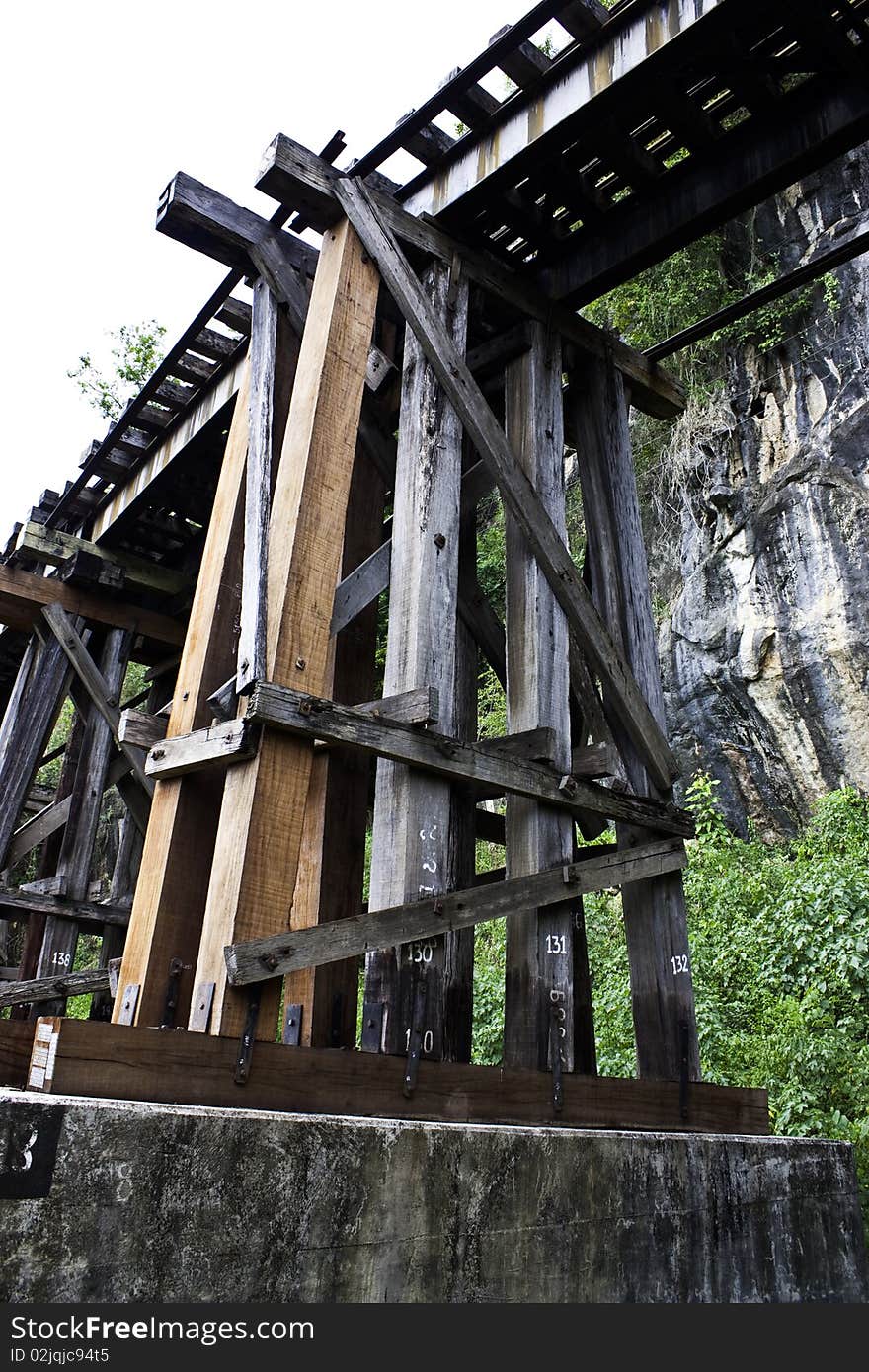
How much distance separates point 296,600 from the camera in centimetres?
339

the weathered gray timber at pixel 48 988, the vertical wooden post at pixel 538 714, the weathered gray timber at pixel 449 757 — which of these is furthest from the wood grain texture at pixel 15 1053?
the weathered gray timber at pixel 48 988

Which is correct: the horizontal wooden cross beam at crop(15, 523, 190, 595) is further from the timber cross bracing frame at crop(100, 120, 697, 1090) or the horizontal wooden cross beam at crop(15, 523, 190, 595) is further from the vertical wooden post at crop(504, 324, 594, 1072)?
the vertical wooden post at crop(504, 324, 594, 1072)

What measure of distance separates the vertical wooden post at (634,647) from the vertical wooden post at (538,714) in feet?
0.93

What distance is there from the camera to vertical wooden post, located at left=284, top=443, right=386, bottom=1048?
3945 millimetres

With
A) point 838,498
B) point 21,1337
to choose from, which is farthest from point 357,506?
point 838,498

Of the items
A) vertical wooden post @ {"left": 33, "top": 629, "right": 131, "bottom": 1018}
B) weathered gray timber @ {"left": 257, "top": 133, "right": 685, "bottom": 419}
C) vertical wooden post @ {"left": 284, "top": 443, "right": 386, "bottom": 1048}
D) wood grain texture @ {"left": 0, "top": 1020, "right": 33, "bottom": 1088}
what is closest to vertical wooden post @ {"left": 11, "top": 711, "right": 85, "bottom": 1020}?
vertical wooden post @ {"left": 33, "top": 629, "right": 131, "bottom": 1018}

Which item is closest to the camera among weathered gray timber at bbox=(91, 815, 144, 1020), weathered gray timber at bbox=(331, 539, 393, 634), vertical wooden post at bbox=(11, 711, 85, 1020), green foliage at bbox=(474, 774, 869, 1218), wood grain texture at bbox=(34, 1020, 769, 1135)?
wood grain texture at bbox=(34, 1020, 769, 1135)

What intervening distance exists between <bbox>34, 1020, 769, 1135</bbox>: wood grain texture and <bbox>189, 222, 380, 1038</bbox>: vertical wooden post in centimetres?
16

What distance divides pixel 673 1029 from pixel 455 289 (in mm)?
3126

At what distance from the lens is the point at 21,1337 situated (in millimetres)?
A: 1814

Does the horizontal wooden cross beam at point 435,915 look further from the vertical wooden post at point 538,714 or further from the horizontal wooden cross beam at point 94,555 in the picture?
the horizontal wooden cross beam at point 94,555

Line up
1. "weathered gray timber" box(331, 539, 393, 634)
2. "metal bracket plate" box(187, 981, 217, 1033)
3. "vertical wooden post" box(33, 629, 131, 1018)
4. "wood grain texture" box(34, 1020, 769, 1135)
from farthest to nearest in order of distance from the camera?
"vertical wooden post" box(33, 629, 131, 1018) < "weathered gray timber" box(331, 539, 393, 634) < "metal bracket plate" box(187, 981, 217, 1033) < "wood grain texture" box(34, 1020, 769, 1135)

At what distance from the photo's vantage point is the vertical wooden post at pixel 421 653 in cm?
332

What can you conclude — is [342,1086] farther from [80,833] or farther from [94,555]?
[94,555]
